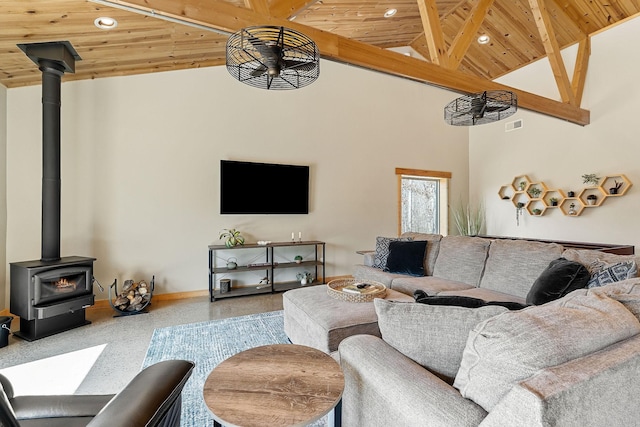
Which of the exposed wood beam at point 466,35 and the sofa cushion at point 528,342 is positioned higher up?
the exposed wood beam at point 466,35

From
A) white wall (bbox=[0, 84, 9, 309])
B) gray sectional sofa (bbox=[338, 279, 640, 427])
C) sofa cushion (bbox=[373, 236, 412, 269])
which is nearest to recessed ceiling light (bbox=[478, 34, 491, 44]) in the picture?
sofa cushion (bbox=[373, 236, 412, 269])

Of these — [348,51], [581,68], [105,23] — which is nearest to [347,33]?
[348,51]

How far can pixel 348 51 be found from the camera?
290 cm

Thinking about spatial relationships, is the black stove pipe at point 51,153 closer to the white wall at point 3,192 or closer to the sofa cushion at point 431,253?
the white wall at point 3,192

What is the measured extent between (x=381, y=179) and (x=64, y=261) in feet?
15.3

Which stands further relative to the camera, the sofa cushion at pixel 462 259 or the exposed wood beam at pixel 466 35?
the exposed wood beam at pixel 466 35

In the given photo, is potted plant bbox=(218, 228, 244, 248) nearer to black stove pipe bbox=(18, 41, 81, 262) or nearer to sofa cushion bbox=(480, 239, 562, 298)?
black stove pipe bbox=(18, 41, 81, 262)

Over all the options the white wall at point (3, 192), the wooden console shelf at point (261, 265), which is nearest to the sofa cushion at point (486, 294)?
the wooden console shelf at point (261, 265)

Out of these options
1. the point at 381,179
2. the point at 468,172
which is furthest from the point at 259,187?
the point at 468,172

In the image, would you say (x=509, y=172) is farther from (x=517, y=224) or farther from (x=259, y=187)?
(x=259, y=187)

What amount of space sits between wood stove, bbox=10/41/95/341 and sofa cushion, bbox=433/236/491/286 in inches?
154

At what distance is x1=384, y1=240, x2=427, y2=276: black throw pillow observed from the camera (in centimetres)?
370

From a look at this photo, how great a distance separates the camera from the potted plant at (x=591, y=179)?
4645 millimetres

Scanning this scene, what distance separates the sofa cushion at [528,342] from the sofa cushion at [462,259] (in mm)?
2227
